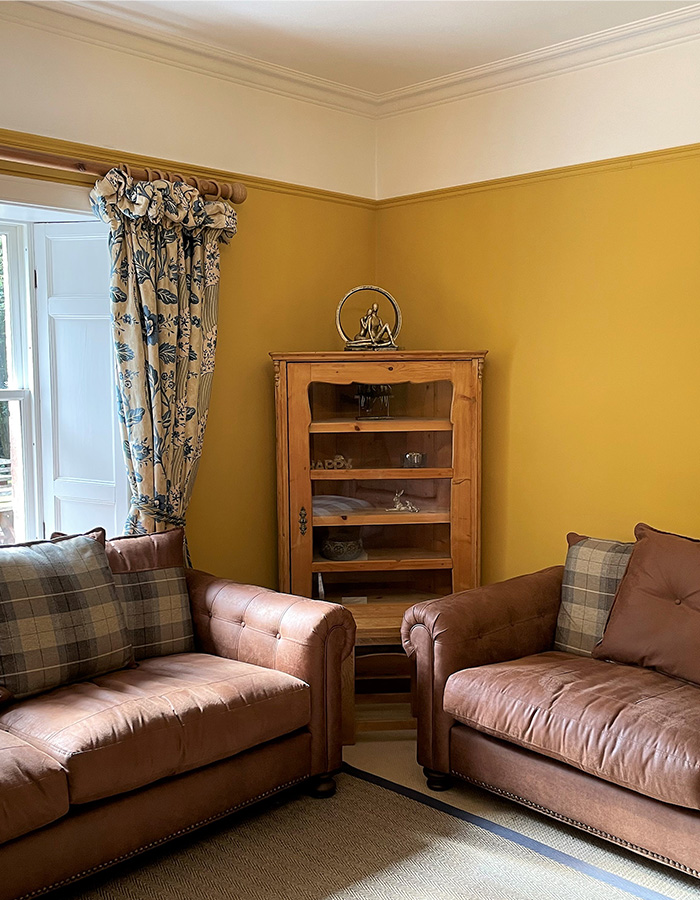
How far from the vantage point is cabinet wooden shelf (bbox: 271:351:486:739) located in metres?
3.81

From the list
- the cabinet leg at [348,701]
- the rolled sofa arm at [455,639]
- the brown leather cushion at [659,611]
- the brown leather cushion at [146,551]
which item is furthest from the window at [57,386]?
the brown leather cushion at [659,611]

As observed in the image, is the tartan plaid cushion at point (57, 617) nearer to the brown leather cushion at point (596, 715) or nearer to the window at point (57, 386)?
the window at point (57, 386)

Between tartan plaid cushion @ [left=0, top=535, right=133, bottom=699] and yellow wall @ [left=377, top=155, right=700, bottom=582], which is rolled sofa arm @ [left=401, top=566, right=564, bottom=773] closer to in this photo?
yellow wall @ [left=377, top=155, right=700, bottom=582]

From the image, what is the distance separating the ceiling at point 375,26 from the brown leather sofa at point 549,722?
2.12m

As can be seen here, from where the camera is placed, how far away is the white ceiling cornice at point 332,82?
3.24 metres

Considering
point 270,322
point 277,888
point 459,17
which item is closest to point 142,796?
point 277,888

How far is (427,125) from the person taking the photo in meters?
4.22

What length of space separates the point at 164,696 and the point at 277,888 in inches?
24.8

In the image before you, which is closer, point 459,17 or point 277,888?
point 277,888

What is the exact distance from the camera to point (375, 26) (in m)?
3.38

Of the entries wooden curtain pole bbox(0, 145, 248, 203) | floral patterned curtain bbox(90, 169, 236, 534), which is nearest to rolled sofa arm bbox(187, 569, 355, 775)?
floral patterned curtain bbox(90, 169, 236, 534)

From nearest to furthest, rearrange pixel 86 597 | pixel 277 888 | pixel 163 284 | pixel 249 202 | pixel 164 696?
pixel 277 888 < pixel 164 696 < pixel 86 597 < pixel 163 284 < pixel 249 202

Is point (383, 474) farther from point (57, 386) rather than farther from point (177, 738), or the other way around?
point (177, 738)

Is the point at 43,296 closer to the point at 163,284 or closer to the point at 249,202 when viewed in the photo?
the point at 163,284
